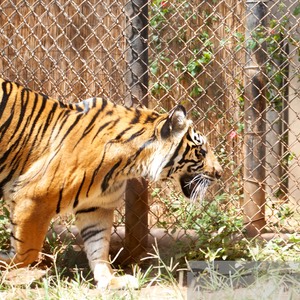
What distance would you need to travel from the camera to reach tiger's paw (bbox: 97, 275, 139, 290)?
4.22 m

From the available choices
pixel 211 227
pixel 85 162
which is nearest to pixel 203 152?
pixel 211 227

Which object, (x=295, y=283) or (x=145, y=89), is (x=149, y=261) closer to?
(x=145, y=89)

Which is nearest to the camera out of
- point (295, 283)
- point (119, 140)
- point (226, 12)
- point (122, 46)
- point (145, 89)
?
point (295, 283)

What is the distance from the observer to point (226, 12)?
6.11m

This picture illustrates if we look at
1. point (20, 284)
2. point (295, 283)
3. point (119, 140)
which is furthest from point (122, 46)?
point (295, 283)

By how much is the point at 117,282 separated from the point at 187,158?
0.91m

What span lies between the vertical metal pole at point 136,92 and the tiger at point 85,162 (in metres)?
0.17

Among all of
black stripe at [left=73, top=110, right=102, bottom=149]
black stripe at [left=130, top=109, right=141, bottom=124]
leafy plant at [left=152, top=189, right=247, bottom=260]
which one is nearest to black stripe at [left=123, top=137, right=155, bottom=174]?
black stripe at [left=130, top=109, right=141, bottom=124]

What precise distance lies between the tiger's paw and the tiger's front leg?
16mm

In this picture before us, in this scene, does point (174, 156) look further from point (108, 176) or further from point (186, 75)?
point (186, 75)

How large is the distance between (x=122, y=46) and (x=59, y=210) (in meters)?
2.01

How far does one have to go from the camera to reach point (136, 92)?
4.61 meters

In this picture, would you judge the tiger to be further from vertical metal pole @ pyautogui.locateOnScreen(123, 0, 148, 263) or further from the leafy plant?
the leafy plant

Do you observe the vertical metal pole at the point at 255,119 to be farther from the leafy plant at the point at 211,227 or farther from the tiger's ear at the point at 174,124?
the tiger's ear at the point at 174,124
